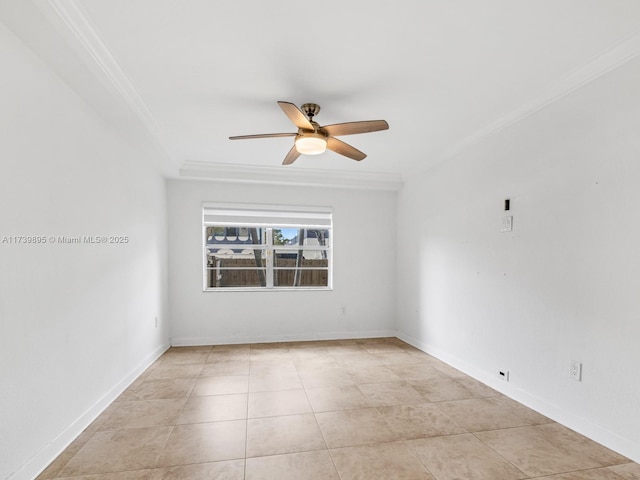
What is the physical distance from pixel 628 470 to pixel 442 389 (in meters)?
1.31

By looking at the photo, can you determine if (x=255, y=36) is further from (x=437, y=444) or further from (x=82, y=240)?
(x=437, y=444)

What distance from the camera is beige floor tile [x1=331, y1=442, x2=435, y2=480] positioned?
184 cm

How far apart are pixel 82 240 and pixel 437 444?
8.92 feet

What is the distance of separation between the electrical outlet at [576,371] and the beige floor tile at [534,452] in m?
0.44

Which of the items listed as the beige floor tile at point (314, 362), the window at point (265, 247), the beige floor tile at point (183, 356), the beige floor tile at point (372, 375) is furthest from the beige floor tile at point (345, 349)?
the beige floor tile at point (183, 356)

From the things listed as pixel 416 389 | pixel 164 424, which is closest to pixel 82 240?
pixel 164 424

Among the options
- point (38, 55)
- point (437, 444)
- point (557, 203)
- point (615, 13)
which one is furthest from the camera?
point (557, 203)

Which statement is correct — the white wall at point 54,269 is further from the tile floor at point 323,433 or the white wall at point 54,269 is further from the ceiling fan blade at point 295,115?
the ceiling fan blade at point 295,115

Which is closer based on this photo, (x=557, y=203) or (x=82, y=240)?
(x=82, y=240)

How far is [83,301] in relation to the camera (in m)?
2.32

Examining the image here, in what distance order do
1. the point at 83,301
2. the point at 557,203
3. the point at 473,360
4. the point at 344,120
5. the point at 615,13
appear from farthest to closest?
the point at 473,360 < the point at 344,120 < the point at 557,203 < the point at 83,301 < the point at 615,13

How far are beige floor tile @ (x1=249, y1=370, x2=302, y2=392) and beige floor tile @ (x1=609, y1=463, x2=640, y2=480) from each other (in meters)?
2.19

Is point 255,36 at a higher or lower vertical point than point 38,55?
higher

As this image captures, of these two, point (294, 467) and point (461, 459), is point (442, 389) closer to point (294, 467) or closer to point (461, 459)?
point (461, 459)
